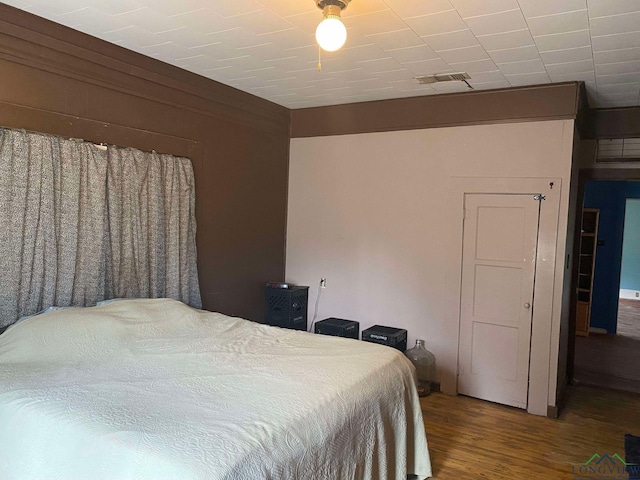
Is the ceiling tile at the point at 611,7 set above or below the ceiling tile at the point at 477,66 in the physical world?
below

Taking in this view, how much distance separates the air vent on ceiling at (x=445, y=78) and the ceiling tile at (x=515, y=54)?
0.38m

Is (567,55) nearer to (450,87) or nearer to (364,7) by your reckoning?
(450,87)

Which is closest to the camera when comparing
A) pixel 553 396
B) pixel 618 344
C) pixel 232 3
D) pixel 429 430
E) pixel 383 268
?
pixel 232 3

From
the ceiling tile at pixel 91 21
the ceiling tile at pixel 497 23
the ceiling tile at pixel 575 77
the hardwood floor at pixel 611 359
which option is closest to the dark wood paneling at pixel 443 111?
the ceiling tile at pixel 575 77

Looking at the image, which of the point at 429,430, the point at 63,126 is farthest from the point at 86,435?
the point at 429,430

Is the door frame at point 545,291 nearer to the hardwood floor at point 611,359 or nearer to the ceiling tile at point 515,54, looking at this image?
the ceiling tile at point 515,54

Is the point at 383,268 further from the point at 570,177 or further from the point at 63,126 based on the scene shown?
the point at 63,126

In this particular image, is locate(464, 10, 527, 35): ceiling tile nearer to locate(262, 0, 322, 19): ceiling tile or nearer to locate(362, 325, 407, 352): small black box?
locate(262, 0, 322, 19): ceiling tile

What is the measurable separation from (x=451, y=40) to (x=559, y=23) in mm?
589

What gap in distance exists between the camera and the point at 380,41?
9.41 ft

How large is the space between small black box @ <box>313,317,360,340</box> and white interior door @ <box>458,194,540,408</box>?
0.99 meters

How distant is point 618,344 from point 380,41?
5.58 metres

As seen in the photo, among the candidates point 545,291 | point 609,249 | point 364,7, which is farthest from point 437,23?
point 609,249

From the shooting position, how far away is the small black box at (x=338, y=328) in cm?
432
